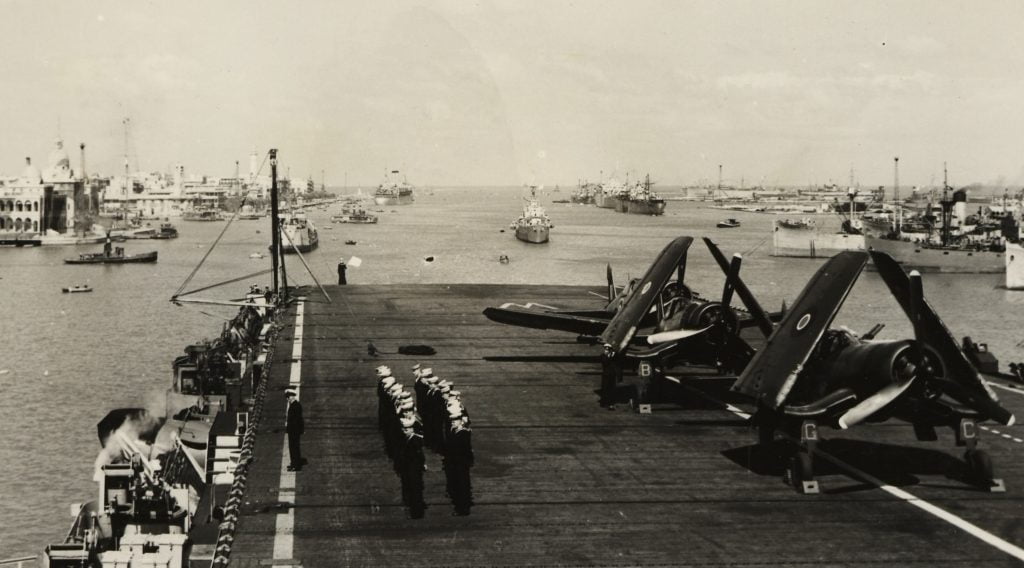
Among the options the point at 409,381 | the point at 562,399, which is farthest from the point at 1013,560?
the point at 409,381

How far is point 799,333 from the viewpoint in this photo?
18047 millimetres

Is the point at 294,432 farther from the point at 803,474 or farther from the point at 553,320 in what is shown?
the point at 553,320

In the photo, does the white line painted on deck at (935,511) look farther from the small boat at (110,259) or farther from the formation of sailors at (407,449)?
the small boat at (110,259)

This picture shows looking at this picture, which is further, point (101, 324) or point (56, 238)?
point (56, 238)

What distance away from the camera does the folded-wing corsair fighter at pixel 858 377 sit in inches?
669

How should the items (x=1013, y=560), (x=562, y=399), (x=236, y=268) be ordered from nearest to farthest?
(x=1013, y=560), (x=562, y=399), (x=236, y=268)

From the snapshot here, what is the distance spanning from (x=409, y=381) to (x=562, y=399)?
5493 mm

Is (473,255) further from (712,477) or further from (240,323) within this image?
(712,477)

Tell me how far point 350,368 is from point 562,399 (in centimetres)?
867

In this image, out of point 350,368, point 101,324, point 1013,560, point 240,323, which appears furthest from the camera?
point 101,324

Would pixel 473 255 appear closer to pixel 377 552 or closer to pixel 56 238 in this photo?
pixel 56 238

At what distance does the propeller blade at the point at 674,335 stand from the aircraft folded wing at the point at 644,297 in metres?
0.65

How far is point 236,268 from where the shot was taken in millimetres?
134125

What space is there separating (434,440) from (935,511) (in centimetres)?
1022
